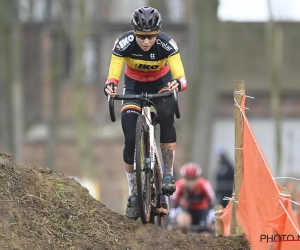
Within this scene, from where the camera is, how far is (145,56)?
9422mm

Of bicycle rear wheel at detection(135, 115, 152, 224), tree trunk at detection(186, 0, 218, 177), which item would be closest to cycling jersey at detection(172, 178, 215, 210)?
bicycle rear wheel at detection(135, 115, 152, 224)

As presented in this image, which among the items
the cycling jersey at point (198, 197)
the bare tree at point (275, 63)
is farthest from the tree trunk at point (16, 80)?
the cycling jersey at point (198, 197)

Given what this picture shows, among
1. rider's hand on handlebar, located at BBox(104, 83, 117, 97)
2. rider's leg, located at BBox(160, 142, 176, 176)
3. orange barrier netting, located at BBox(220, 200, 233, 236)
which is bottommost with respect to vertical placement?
orange barrier netting, located at BBox(220, 200, 233, 236)

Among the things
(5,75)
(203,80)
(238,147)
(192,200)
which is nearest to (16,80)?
(5,75)

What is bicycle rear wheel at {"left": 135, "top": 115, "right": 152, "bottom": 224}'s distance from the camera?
8.91 meters

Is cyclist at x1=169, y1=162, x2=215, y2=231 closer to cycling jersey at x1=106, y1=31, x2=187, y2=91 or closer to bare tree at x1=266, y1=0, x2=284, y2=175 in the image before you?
cycling jersey at x1=106, y1=31, x2=187, y2=91

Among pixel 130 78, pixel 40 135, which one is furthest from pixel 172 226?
pixel 40 135

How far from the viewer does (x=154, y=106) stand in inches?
377

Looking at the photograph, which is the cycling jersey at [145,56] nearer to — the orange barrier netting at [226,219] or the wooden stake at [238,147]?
the wooden stake at [238,147]

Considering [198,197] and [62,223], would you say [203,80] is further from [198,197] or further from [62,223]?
[62,223]

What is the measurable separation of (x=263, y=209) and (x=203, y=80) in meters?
16.6

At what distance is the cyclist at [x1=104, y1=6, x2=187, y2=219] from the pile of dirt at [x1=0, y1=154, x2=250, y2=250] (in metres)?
0.51

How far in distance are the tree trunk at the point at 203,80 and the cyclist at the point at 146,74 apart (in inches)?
605

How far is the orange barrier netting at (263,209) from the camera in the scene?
8.55m
